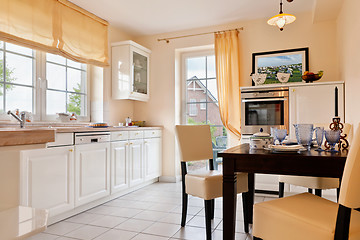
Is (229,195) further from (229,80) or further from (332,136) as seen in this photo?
(229,80)

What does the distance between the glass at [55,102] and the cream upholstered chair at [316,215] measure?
290cm

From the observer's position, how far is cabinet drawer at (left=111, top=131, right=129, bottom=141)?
3342 millimetres

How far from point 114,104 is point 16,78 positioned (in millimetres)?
1532

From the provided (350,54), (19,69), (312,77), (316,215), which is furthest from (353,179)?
(19,69)

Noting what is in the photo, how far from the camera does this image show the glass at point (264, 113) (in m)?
3.54

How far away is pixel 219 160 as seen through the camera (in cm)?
457

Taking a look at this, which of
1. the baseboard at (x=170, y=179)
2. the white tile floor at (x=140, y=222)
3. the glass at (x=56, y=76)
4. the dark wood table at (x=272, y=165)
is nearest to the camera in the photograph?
the dark wood table at (x=272, y=165)

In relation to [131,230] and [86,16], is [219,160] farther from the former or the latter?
[86,16]

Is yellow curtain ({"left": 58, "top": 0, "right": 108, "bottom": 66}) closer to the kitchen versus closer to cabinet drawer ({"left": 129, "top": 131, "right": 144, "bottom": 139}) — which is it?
the kitchen

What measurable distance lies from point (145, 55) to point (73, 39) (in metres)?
1.37

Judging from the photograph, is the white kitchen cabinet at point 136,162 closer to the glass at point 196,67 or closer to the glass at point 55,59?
the glass at point 55,59

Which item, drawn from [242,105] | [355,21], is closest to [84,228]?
[242,105]

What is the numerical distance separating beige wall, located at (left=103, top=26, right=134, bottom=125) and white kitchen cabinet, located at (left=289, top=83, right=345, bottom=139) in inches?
104

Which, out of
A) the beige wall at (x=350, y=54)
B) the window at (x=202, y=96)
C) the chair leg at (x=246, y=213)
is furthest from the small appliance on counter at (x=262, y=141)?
the window at (x=202, y=96)
